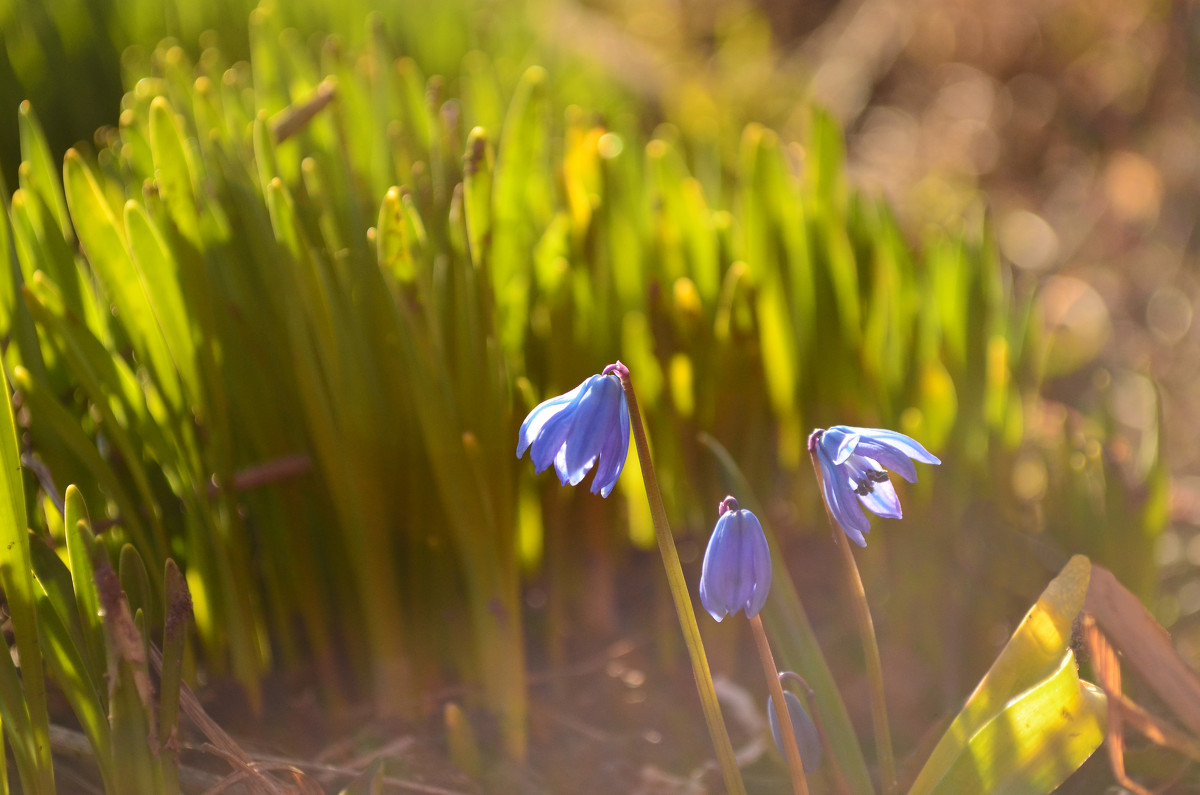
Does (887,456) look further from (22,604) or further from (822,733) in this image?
(22,604)

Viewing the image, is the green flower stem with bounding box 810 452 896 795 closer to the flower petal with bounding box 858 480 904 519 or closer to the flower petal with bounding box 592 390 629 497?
the flower petal with bounding box 858 480 904 519

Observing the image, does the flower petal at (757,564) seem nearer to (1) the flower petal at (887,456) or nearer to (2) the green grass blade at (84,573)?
(1) the flower petal at (887,456)

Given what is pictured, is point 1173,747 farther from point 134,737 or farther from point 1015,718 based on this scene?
point 134,737

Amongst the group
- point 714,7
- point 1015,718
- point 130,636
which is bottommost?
point 1015,718

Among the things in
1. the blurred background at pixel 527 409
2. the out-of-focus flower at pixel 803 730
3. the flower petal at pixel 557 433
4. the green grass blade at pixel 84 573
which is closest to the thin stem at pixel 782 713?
the out-of-focus flower at pixel 803 730

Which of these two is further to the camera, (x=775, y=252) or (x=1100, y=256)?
(x=1100, y=256)

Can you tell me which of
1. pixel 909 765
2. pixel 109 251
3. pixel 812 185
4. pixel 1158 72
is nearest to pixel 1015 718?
pixel 909 765

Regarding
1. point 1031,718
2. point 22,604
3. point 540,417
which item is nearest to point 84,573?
point 22,604
